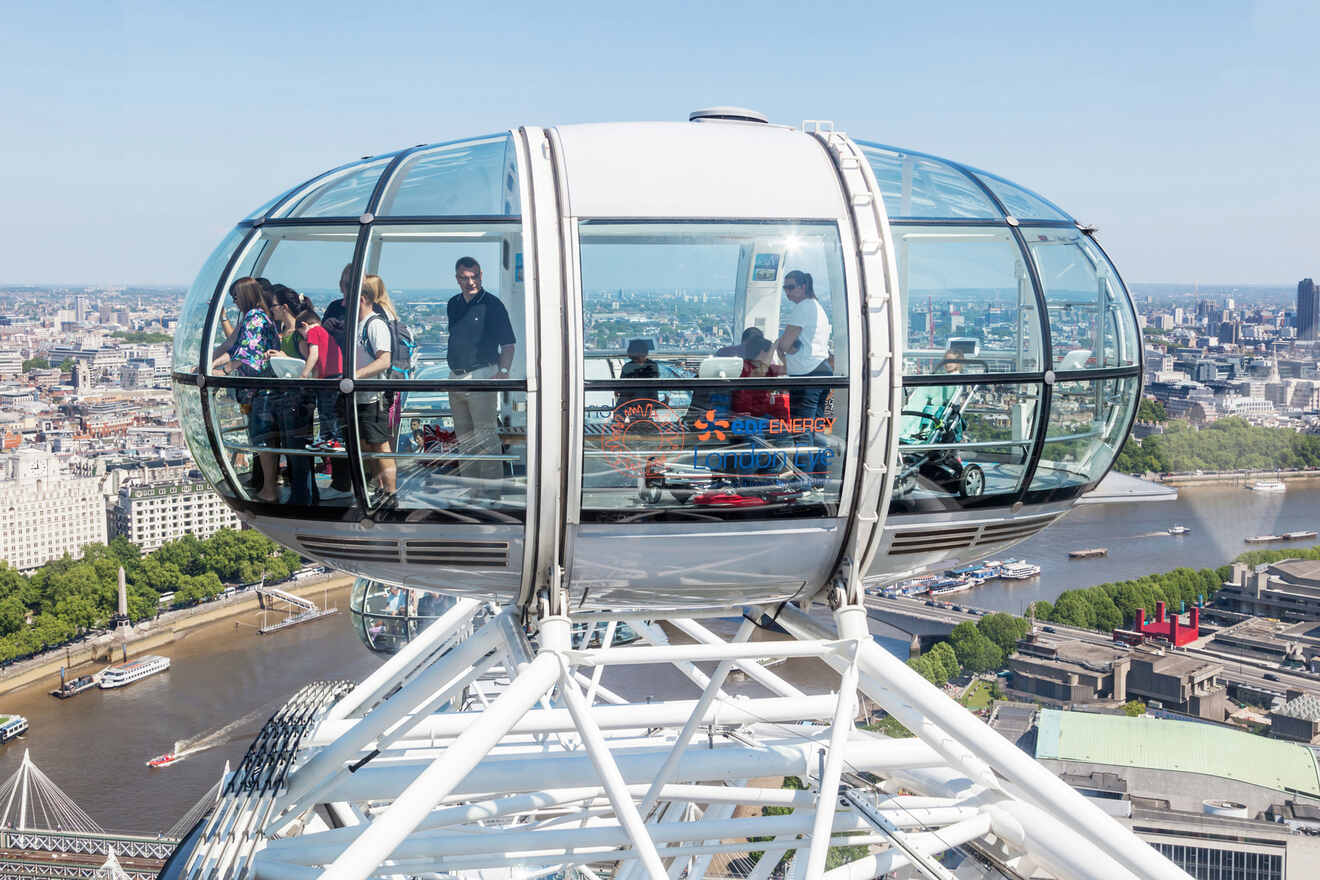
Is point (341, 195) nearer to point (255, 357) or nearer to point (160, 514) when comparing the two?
point (255, 357)

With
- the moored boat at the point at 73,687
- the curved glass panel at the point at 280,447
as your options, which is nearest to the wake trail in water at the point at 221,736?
the moored boat at the point at 73,687

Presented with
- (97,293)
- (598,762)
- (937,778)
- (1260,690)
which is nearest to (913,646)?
(1260,690)

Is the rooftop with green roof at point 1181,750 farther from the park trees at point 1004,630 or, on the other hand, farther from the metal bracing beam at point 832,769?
the metal bracing beam at point 832,769

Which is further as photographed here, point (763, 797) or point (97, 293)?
point (97, 293)

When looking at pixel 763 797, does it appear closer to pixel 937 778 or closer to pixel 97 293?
pixel 937 778

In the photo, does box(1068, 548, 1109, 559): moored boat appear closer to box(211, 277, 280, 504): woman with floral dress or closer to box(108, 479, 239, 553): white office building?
box(108, 479, 239, 553): white office building
